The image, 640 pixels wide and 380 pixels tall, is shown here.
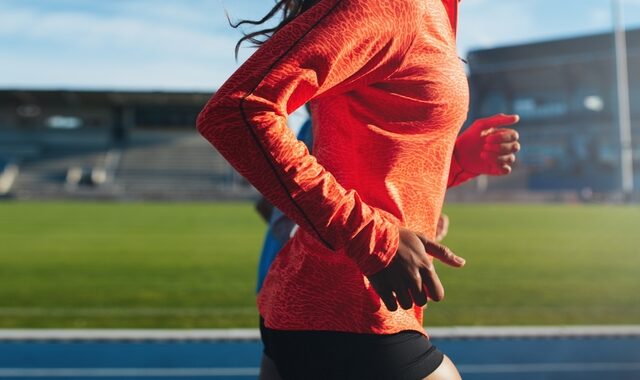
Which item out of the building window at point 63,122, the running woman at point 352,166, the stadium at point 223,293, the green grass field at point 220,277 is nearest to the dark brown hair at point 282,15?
the running woman at point 352,166

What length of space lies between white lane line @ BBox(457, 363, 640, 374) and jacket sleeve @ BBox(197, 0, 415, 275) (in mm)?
2944

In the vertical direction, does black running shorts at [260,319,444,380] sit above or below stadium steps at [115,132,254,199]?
above

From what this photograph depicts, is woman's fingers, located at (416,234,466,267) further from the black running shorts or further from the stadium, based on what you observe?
the stadium

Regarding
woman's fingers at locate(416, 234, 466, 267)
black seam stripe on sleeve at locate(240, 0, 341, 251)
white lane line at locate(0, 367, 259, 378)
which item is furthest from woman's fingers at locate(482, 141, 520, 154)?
white lane line at locate(0, 367, 259, 378)

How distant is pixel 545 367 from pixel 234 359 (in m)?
1.68

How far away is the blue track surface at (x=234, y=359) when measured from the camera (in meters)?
3.76

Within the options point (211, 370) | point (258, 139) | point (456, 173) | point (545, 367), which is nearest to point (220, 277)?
point (211, 370)

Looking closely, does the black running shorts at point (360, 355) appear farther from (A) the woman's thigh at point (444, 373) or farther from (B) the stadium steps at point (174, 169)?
(B) the stadium steps at point (174, 169)

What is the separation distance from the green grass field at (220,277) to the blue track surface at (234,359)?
955 mm

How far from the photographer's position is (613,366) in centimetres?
390

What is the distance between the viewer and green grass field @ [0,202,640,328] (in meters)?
5.63

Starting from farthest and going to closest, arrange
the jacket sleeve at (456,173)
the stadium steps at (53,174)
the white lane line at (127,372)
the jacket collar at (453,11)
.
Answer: the stadium steps at (53,174) < the white lane line at (127,372) < the jacket sleeve at (456,173) < the jacket collar at (453,11)

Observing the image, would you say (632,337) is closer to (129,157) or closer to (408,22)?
(408,22)

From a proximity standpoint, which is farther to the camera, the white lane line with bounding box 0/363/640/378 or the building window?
the building window
